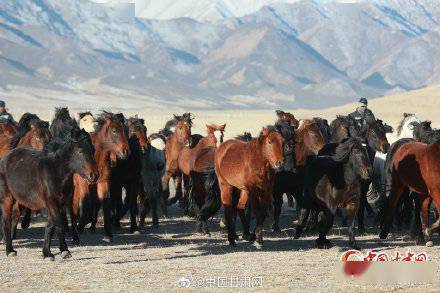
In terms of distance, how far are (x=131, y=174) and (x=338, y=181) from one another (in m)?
4.41

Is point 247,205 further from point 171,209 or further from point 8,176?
point 171,209

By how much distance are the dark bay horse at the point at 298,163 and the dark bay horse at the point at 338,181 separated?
6.67 feet

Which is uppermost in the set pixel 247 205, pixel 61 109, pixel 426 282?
pixel 61 109

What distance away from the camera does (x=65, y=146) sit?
13.0 m

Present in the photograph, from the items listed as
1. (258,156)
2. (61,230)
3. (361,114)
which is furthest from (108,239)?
(361,114)

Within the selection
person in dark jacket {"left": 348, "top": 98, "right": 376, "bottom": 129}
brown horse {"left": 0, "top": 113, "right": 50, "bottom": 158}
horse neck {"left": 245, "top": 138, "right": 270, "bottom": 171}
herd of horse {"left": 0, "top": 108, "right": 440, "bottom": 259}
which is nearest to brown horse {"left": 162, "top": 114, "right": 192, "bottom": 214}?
herd of horse {"left": 0, "top": 108, "right": 440, "bottom": 259}

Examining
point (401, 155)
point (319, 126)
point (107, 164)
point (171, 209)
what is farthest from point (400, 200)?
point (171, 209)

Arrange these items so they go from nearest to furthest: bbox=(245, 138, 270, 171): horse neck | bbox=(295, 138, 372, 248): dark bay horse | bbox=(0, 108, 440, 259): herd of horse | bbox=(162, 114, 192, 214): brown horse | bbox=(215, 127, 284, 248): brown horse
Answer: bbox=(0, 108, 440, 259): herd of horse < bbox=(215, 127, 284, 248): brown horse < bbox=(295, 138, 372, 248): dark bay horse < bbox=(245, 138, 270, 171): horse neck < bbox=(162, 114, 192, 214): brown horse

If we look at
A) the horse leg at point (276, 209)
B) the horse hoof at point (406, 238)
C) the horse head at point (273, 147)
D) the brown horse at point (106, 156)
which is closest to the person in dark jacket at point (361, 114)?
the horse leg at point (276, 209)

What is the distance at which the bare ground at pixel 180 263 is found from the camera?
11.0 m

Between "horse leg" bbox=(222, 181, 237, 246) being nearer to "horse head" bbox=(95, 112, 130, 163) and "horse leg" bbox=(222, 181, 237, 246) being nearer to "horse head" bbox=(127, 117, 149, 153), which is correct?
"horse head" bbox=(95, 112, 130, 163)

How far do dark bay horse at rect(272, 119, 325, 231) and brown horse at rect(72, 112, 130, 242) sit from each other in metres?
2.97

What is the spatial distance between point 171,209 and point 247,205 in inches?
251

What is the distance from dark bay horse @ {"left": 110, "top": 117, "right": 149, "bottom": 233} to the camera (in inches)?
657
